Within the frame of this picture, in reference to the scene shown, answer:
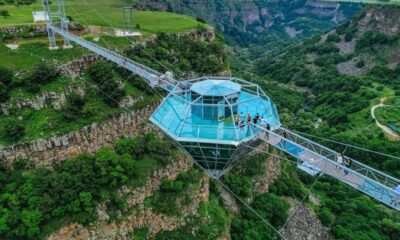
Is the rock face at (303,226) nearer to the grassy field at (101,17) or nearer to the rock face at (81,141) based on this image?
the rock face at (81,141)

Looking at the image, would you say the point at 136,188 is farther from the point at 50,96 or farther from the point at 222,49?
the point at 222,49

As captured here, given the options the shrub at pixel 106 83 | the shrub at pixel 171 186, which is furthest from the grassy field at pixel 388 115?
the shrub at pixel 106 83

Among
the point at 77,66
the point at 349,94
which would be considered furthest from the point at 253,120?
the point at 349,94

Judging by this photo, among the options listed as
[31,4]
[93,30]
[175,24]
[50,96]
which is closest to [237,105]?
[50,96]

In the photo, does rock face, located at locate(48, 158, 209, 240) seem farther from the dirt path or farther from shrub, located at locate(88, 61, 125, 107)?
the dirt path

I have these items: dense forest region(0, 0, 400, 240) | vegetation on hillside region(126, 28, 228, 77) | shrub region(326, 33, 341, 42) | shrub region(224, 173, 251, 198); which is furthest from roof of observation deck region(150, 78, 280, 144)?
shrub region(326, 33, 341, 42)

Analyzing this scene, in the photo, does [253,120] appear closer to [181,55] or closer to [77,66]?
[77,66]

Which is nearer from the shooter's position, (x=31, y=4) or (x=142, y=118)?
(x=142, y=118)
